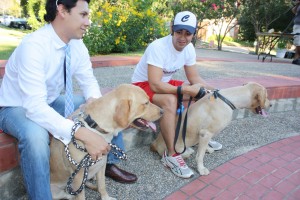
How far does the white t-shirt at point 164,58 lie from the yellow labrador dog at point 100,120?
3.02 feet

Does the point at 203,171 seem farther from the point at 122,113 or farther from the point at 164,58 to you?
the point at 122,113

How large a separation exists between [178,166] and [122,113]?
4.19 ft

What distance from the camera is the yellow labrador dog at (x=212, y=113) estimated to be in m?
3.15

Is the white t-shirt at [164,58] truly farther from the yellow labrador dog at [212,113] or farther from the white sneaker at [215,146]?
the white sneaker at [215,146]

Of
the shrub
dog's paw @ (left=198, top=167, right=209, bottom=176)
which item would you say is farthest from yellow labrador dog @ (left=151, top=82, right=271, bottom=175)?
the shrub

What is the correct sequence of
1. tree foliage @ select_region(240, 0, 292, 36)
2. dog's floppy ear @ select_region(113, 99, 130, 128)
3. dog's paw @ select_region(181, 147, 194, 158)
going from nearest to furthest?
dog's floppy ear @ select_region(113, 99, 130, 128) → dog's paw @ select_region(181, 147, 194, 158) → tree foliage @ select_region(240, 0, 292, 36)

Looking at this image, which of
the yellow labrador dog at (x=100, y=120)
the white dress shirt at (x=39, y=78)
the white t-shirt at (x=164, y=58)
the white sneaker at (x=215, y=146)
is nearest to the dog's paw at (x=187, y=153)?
the white sneaker at (x=215, y=146)

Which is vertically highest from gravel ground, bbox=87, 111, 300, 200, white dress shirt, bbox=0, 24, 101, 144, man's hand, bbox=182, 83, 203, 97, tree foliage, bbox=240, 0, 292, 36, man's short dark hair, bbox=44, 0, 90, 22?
tree foliage, bbox=240, 0, 292, 36

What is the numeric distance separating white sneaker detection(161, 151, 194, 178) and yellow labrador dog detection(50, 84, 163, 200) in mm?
944

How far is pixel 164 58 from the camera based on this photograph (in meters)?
3.24

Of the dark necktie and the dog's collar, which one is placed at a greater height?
the dark necktie

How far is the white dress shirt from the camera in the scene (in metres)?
2.02

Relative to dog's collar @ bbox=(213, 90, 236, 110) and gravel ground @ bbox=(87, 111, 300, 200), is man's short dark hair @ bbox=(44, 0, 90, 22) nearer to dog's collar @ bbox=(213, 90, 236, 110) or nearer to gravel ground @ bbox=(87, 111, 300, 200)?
gravel ground @ bbox=(87, 111, 300, 200)

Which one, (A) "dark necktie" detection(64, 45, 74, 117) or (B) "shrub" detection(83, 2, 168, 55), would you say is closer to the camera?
(A) "dark necktie" detection(64, 45, 74, 117)
